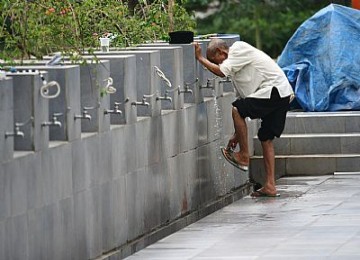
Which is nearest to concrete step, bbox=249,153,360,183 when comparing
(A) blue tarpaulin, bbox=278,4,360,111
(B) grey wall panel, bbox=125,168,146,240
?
(A) blue tarpaulin, bbox=278,4,360,111

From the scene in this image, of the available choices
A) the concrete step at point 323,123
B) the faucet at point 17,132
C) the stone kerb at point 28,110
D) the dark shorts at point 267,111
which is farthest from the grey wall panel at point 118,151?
the concrete step at point 323,123

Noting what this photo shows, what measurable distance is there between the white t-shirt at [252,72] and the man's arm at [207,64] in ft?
0.41

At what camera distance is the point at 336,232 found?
1287 cm

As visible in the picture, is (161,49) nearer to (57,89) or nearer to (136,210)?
(136,210)

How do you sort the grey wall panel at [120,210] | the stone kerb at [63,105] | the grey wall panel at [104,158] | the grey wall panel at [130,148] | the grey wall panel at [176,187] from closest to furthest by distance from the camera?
the stone kerb at [63,105] → the grey wall panel at [104,158] → the grey wall panel at [120,210] → the grey wall panel at [130,148] → the grey wall panel at [176,187]

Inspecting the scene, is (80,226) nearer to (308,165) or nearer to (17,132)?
(17,132)

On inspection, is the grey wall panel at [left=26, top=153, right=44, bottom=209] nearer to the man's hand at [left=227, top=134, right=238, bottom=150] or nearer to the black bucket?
the black bucket

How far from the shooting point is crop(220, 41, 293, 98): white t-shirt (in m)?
15.1

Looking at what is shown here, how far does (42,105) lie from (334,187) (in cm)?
622

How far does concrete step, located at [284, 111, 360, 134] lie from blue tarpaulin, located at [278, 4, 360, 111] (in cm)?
73

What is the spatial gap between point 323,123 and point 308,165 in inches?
25.2

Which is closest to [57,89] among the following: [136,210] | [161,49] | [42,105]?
[42,105]

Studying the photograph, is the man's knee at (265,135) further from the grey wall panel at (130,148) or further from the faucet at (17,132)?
the faucet at (17,132)

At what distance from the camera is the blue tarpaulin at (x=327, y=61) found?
18859mm
